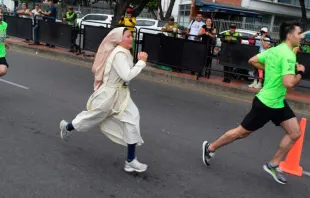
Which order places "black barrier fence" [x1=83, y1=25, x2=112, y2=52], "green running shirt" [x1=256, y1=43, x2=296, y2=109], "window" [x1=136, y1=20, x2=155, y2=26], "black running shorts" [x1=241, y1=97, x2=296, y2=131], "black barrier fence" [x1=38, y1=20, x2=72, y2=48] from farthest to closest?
"window" [x1=136, y1=20, x2=155, y2=26]
"black barrier fence" [x1=38, y1=20, x2=72, y2=48]
"black barrier fence" [x1=83, y1=25, x2=112, y2=52]
"black running shorts" [x1=241, y1=97, x2=296, y2=131]
"green running shirt" [x1=256, y1=43, x2=296, y2=109]

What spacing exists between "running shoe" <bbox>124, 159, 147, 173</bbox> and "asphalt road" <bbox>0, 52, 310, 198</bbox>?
0.07 meters

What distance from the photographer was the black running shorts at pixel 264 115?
14.0 ft

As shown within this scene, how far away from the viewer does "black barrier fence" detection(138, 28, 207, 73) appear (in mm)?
10445

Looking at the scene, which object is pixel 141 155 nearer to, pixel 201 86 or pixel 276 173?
pixel 276 173

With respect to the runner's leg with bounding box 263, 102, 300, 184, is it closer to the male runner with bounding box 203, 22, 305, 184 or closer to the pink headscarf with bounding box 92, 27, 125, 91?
the male runner with bounding box 203, 22, 305, 184

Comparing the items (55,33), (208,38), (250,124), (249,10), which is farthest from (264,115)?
(249,10)

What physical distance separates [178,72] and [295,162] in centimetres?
669

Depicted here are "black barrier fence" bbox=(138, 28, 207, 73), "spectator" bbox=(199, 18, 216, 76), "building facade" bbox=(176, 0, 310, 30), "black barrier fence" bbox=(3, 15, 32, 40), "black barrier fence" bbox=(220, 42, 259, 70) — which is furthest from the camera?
"building facade" bbox=(176, 0, 310, 30)

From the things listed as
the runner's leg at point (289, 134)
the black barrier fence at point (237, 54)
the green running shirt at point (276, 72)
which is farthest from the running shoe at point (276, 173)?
the black barrier fence at point (237, 54)

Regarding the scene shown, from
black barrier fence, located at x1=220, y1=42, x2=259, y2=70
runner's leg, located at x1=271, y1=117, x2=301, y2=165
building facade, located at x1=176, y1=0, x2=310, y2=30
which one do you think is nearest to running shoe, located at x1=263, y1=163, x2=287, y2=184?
runner's leg, located at x1=271, y1=117, x2=301, y2=165

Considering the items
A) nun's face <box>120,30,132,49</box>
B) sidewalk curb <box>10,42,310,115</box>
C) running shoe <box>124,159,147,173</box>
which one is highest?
nun's face <box>120,30,132,49</box>

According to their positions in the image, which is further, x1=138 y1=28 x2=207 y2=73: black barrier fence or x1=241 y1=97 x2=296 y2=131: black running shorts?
x1=138 y1=28 x2=207 y2=73: black barrier fence

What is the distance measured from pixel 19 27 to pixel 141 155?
42.6 ft

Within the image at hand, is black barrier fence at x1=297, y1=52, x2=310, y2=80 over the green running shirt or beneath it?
beneath
